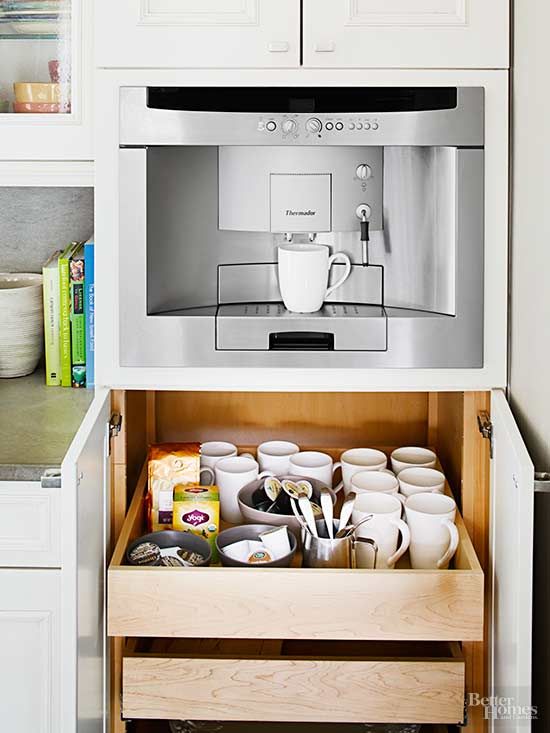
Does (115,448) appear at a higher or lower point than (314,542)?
higher

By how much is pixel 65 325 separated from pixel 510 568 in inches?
39.6

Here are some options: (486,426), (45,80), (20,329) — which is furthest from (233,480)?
(45,80)

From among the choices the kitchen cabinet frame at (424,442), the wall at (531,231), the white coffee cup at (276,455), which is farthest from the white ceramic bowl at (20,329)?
the wall at (531,231)

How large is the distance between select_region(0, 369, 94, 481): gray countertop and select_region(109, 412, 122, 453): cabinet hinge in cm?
6

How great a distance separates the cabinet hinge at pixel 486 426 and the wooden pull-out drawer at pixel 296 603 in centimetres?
26

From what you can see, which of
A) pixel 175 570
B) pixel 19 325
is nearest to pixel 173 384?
pixel 175 570

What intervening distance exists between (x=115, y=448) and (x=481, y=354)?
66cm

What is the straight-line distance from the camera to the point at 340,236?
1.89 m

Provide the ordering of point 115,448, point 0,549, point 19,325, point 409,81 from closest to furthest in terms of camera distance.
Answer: point 0,549 → point 409,81 → point 115,448 → point 19,325

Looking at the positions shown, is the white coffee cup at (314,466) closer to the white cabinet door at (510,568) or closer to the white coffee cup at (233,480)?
the white coffee cup at (233,480)

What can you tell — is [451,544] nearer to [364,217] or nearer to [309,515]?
[309,515]

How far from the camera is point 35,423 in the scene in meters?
1.81

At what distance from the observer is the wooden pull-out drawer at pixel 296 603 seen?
1589 mm

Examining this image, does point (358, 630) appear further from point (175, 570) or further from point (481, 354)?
point (481, 354)
